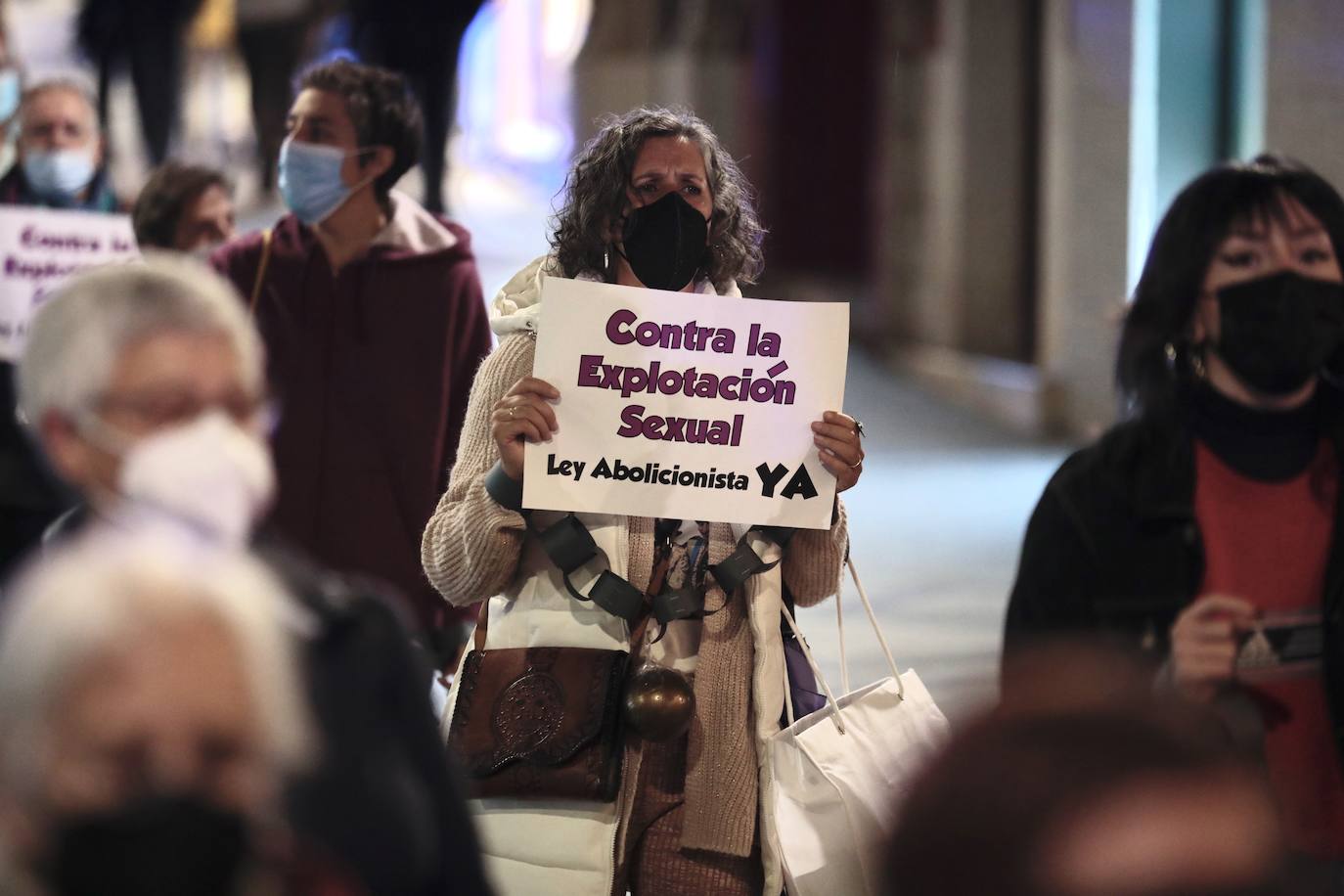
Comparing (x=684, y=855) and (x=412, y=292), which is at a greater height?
(x=412, y=292)

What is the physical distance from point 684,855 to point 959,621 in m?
4.61

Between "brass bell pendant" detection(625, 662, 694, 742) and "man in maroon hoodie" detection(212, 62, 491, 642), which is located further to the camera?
"man in maroon hoodie" detection(212, 62, 491, 642)

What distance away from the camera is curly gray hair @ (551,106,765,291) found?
3383mm

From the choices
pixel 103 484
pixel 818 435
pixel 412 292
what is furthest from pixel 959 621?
pixel 103 484

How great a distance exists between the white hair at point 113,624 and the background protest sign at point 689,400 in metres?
1.79

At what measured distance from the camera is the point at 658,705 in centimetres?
313

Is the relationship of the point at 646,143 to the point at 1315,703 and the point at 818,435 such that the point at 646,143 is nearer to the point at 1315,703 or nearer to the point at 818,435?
the point at 818,435

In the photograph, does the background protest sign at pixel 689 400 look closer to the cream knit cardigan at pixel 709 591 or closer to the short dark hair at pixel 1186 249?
the cream knit cardigan at pixel 709 591

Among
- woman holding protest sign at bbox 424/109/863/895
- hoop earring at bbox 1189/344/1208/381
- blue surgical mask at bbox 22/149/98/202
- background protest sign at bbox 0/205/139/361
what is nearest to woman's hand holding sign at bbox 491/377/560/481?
woman holding protest sign at bbox 424/109/863/895

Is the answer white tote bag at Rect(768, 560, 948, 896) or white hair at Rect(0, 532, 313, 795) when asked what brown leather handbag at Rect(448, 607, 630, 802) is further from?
white hair at Rect(0, 532, 313, 795)

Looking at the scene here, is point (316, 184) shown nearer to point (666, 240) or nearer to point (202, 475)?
point (666, 240)

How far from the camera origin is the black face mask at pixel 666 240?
3344 mm

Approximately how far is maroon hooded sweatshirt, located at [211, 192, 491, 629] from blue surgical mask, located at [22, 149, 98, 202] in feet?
5.47

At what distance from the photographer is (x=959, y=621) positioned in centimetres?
773
